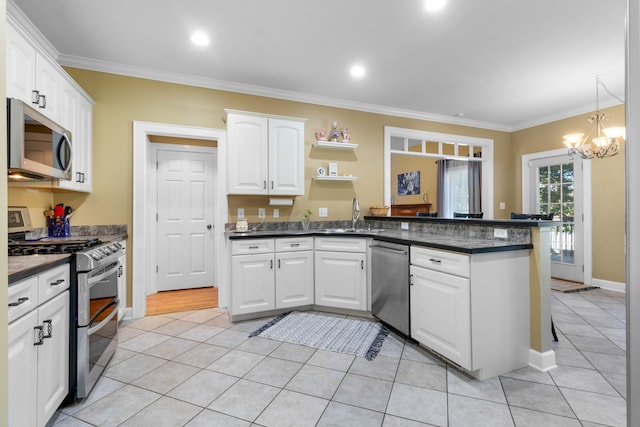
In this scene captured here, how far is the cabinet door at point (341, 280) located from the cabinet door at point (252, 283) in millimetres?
518

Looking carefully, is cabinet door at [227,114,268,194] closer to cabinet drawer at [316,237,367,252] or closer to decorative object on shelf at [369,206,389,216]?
cabinet drawer at [316,237,367,252]

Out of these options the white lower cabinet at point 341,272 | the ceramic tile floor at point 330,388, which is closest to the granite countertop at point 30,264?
the ceramic tile floor at point 330,388

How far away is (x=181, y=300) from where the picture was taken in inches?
152

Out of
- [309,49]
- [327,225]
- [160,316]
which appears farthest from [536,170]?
[160,316]

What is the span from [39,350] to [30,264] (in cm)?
40

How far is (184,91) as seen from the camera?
134 inches

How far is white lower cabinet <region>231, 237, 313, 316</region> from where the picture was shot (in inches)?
119

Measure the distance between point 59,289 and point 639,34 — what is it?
231 centimetres

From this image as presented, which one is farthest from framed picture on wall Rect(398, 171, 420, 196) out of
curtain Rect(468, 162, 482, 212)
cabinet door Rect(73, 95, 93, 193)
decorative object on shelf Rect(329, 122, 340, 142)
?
cabinet door Rect(73, 95, 93, 193)

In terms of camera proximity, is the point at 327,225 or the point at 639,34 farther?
the point at 327,225

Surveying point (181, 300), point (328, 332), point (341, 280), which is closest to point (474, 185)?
point (341, 280)

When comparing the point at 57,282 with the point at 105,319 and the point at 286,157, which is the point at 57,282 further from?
the point at 286,157

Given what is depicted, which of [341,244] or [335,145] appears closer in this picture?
[341,244]

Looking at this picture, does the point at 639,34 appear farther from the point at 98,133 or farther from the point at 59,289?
the point at 98,133
